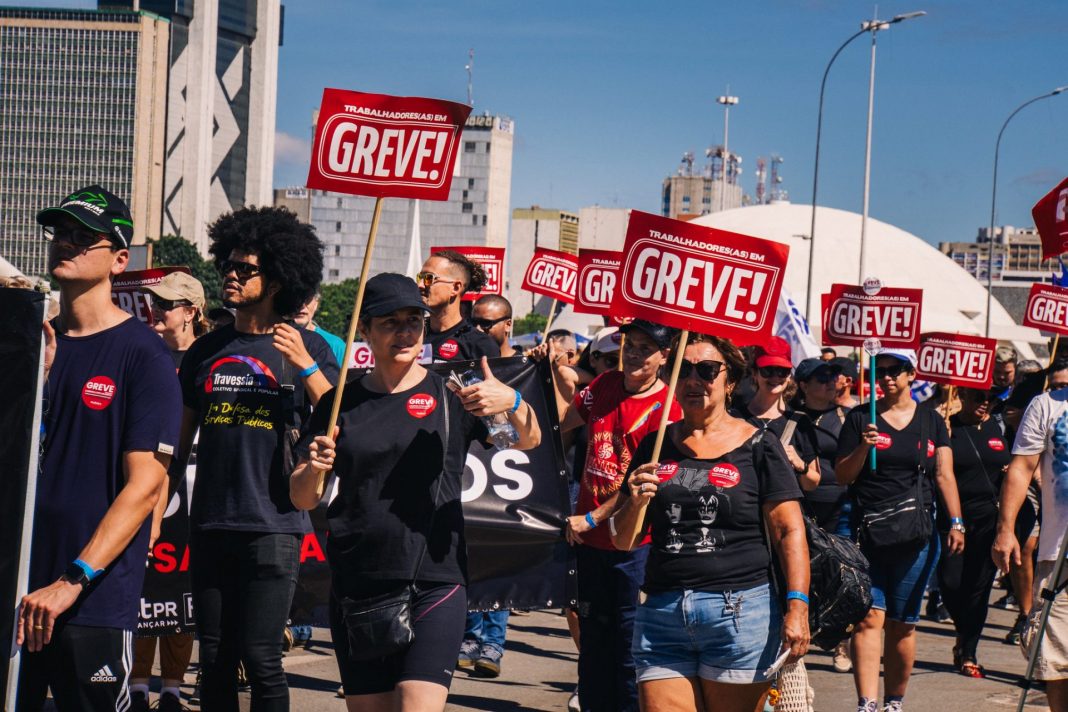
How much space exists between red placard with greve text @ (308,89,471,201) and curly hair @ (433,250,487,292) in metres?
2.35

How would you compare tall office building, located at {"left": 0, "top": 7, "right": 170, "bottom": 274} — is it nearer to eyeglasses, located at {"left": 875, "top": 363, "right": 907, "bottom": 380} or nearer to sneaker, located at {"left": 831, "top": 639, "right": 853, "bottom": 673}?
sneaker, located at {"left": 831, "top": 639, "right": 853, "bottom": 673}

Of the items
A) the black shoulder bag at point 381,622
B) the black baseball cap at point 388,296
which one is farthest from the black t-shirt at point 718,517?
the black baseball cap at point 388,296

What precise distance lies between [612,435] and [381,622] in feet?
6.61

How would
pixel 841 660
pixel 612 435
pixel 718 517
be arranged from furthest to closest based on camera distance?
1. pixel 841 660
2. pixel 612 435
3. pixel 718 517

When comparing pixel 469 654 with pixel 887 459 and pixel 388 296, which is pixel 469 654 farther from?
pixel 388 296

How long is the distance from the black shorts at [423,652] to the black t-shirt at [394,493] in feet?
0.21

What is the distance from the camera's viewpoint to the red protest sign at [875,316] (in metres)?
10.5

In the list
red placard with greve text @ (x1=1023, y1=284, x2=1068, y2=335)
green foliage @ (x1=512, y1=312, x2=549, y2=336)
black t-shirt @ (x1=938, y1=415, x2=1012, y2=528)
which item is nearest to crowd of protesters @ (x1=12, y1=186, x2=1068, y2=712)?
black t-shirt @ (x1=938, y1=415, x2=1012, y2=528)

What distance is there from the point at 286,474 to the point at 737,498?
63.3 inches

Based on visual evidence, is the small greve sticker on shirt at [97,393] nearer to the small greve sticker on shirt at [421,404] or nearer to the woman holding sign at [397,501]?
the woman holding sign at [397,501]

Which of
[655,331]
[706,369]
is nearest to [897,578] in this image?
[655,331]

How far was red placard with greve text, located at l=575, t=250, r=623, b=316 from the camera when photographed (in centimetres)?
1111

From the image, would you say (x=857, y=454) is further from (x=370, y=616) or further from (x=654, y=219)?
(x=370, y=616)

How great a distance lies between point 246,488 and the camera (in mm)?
5441
